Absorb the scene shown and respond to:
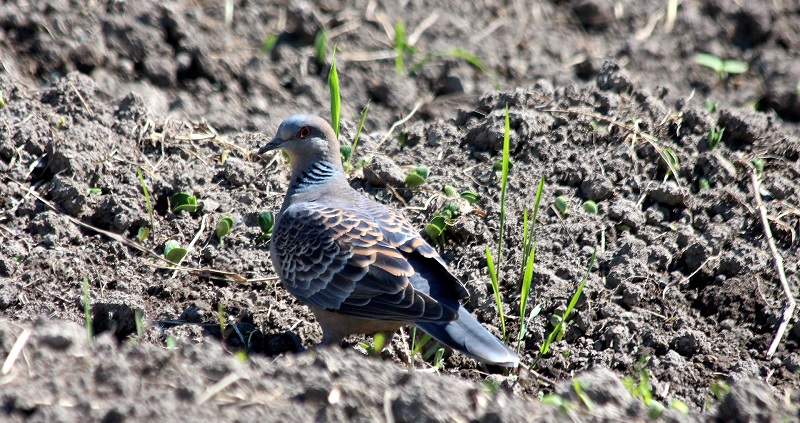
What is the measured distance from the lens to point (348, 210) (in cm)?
465

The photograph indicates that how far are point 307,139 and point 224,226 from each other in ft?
2.18

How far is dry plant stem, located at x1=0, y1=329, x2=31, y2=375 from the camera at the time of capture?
3.16 m

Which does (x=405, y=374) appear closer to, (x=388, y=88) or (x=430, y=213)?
(x=430, y=213)

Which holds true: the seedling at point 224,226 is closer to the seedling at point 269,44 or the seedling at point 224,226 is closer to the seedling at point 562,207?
the seedling at point 562,207

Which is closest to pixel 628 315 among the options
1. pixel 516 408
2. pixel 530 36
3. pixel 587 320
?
pixel 587 320

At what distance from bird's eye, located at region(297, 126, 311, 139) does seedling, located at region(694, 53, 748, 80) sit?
3740 mm

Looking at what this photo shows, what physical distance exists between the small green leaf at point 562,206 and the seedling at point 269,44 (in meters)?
2.69

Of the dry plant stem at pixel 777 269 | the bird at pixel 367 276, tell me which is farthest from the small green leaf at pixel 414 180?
the dry plant stem at pixel 777 269

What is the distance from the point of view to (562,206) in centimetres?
514

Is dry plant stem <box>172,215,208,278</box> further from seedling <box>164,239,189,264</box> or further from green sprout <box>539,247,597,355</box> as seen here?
green sprout <box>539,247,597,355</box>

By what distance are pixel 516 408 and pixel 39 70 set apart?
4.39m

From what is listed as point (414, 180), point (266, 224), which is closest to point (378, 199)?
point (414, 180)

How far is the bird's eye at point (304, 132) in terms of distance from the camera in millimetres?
5059

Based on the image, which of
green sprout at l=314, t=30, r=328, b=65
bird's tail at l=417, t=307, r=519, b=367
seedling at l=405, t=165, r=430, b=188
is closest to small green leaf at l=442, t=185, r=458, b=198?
seedling at l=405, t=165, r=430, b=188
